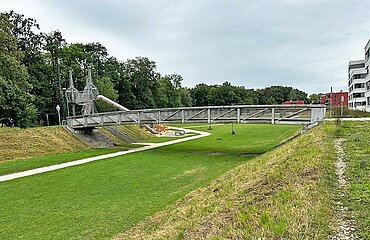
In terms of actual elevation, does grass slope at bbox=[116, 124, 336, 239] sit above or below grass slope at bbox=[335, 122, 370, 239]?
below

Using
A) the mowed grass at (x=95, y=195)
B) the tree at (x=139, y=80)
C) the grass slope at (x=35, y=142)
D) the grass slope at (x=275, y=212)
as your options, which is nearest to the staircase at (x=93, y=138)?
the grass slope at (x=35, y=142)

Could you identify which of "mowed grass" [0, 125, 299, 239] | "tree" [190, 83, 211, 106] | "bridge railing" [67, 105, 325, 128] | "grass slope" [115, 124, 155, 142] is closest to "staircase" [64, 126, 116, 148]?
"bridge railing" [67, 105, 325, 128]

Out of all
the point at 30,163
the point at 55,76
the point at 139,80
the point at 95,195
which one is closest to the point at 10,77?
the point at 30,163

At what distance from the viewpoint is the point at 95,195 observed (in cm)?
1311

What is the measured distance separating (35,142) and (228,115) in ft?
59.1

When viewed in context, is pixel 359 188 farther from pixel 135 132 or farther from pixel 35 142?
pixel 135 132

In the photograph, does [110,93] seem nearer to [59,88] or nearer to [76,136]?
[59,88]

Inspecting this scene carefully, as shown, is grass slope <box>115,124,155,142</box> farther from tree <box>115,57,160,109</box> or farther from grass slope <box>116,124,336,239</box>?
tree <box>115,57,160,109</box>

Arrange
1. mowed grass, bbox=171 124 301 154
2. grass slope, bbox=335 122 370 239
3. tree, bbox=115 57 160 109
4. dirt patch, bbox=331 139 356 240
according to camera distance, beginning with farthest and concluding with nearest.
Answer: tree, bbox=115 57 160 109
mowed grass, bbox=171 124 301 154
grass slope, bbox=335 122 370 239
dirt patch, bbox=331 139 356 240

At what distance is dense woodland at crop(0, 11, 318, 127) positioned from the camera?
1299 inches

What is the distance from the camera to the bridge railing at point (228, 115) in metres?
23.6

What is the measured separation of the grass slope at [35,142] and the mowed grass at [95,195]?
8.44 metres

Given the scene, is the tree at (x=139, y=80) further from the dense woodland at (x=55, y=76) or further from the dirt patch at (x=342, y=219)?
the dirt patch at (x=342, y=219)

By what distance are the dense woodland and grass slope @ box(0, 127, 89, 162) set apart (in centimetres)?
477
